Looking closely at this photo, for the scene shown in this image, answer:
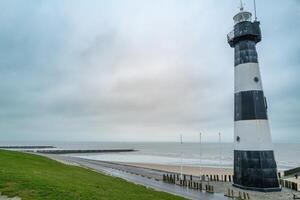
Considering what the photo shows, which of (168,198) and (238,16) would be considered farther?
(238,16)

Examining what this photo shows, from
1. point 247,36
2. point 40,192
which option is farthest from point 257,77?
point 40,192

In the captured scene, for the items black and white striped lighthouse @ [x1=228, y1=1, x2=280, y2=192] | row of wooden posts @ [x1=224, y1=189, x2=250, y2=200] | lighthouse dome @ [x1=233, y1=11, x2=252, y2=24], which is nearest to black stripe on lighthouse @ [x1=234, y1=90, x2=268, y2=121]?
black and white striped lighthouse @ [x1=228, y1=1, x2=280, y2=192]

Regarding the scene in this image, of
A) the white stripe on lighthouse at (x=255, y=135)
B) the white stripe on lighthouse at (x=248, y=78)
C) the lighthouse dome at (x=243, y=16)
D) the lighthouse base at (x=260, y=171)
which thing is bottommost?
the lighthouse base at (x=260, y=171)

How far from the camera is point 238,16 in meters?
26.2

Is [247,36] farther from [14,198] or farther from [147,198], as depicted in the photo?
[14,198]

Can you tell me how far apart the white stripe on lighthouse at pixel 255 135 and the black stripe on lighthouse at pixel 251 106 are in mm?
422

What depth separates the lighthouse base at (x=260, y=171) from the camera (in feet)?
76.5

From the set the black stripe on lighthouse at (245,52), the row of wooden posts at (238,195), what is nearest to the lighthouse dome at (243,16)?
the black stripe on lighthouse at (245,52)

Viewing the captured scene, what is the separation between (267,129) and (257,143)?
59.2 inches

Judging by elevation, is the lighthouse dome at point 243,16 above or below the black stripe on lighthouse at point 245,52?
above

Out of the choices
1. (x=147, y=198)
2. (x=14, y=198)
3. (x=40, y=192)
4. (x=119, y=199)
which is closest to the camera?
(x=14, y=198)

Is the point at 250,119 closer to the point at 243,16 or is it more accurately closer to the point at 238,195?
the point at 238,195

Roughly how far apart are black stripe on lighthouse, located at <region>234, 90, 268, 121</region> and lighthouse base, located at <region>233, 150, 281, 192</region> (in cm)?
297

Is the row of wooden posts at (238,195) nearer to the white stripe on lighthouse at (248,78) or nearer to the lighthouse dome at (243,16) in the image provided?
the white stripe on lighthouse at (248,78)
